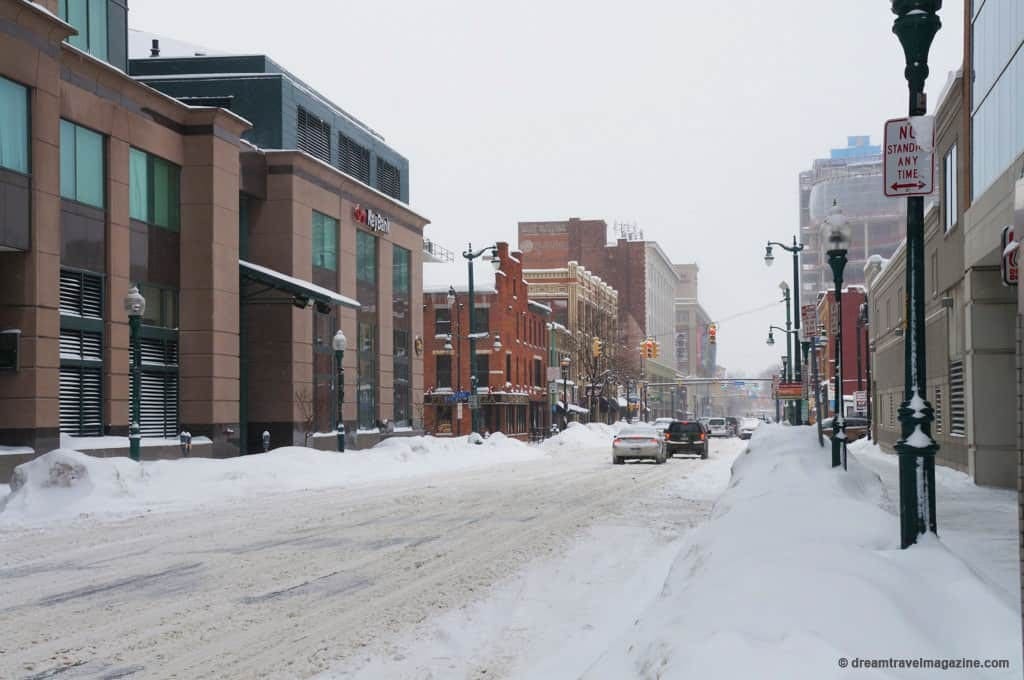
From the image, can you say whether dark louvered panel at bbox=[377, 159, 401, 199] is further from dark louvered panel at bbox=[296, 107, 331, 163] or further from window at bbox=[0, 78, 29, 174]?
window at bbox=[0, 78, 29, 174]

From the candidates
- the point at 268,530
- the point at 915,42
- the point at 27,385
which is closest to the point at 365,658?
the point at 915,42

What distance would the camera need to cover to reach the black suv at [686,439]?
47.3m

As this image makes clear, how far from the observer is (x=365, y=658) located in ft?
26.9

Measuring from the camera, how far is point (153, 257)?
108 feet

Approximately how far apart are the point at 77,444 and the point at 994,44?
2417 centimetres

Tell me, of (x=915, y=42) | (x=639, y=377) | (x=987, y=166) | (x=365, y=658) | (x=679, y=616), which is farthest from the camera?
(x=639, y=377)

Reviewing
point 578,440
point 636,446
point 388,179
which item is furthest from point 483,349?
point 636,446

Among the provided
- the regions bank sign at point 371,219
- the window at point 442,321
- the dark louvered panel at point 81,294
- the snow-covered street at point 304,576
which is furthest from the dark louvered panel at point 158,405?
the window at point 442,321

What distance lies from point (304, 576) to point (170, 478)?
13652 millimetres

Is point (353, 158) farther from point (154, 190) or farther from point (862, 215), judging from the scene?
point (862, 215)

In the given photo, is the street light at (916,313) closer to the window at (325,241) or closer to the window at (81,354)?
the window at (81,354)

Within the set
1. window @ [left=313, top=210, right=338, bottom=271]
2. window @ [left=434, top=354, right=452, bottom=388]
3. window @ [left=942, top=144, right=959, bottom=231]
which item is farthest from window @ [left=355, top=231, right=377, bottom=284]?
window @ [left=942, top=144, right=959, bottom=231]

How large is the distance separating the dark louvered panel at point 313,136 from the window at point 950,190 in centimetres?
2454

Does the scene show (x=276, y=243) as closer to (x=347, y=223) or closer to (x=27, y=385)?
(x=347, y=223)
